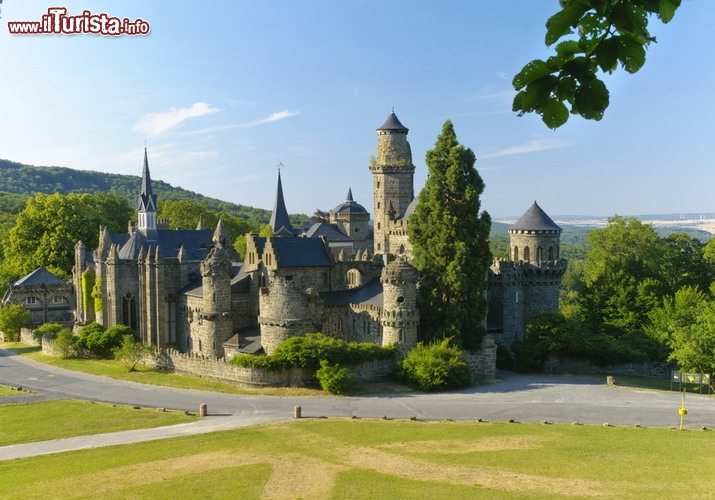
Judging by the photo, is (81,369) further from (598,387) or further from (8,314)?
(598,387)

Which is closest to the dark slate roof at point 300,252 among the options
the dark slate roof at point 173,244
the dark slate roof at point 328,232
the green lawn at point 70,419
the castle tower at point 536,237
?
the dark slate roof at point 173,244

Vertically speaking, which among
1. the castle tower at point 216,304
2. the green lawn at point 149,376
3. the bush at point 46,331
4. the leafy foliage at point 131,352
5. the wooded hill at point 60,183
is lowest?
the green lawn at point 149,376

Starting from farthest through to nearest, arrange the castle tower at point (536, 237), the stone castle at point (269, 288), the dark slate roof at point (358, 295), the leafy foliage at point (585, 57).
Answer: the castle tower at point (536, 237) → the dark slate roof at point (358, 295) → the stone castle at point (269, 288) → the leafy foliage at point (585, 57)

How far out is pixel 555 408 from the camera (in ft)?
113

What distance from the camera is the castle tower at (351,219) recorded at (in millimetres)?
74375

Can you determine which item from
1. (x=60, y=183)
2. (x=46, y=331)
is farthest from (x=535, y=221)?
(x=60, y=183)

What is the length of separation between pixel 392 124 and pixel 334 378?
32.8 m

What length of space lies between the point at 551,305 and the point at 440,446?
25.3m

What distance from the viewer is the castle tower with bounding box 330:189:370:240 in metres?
74.4

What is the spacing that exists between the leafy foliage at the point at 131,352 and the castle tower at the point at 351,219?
105 ft

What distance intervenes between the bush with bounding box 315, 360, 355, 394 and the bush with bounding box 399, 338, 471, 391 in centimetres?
356

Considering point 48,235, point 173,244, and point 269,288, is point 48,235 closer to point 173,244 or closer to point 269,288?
point 173,244

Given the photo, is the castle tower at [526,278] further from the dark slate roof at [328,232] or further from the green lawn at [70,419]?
the dark slate roof at [328,232]

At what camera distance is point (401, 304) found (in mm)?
40219
